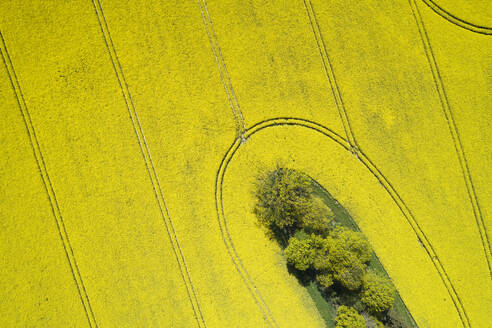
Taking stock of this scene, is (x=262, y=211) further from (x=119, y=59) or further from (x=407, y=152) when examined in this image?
(x=119, y=59)

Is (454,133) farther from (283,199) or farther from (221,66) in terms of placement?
(221,66)

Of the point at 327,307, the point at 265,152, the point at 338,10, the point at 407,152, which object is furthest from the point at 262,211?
the point at 338,10

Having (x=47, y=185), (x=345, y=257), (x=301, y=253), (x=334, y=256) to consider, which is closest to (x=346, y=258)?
(x=345, y=257)

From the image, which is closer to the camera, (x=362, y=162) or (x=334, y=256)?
(x=334, y=256)

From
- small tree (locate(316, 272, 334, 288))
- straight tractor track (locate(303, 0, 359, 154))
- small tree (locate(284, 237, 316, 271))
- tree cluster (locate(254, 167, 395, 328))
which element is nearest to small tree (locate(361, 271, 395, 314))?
tree cluster (locate(254, 167, 395, 328))

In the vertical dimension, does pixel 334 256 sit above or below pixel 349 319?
above

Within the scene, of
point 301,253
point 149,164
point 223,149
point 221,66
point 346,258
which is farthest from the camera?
point 221,66

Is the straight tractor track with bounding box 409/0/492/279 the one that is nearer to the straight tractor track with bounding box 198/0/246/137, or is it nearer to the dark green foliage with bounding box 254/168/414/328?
the dark green foliage with bounding box 254/168/414/328
